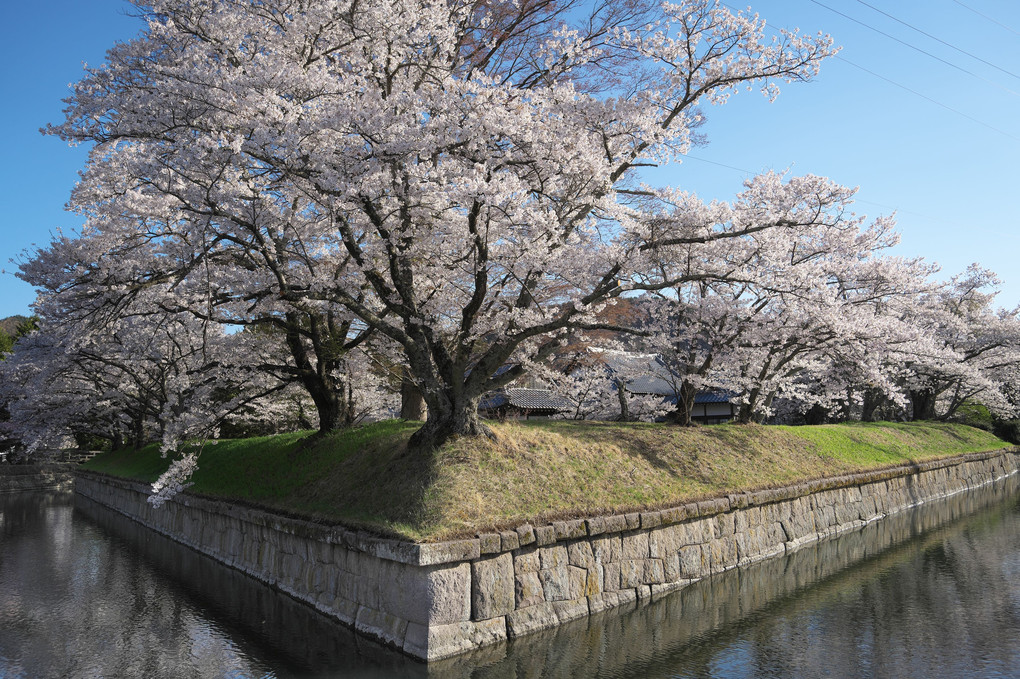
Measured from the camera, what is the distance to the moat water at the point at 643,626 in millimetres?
7496

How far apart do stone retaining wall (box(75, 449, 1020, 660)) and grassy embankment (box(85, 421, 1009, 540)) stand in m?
0.35

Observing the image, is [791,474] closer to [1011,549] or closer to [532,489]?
[1011,549]

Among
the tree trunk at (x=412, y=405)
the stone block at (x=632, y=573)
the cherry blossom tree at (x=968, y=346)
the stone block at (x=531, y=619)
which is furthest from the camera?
the cherry blossom tree at (x=968, y=346)

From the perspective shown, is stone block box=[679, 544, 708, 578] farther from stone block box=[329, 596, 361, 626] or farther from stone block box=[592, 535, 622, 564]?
stone block box=[329, 596, 361, 626]

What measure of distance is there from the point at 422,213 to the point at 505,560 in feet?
18.4

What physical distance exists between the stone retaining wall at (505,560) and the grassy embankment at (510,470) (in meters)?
0.35

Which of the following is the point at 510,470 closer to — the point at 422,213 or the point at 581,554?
the point at 581,554

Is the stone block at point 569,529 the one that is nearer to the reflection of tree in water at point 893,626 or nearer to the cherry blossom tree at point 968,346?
the reflection of tree in water at point 893,626

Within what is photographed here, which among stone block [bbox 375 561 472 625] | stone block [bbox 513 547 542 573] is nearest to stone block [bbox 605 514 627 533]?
stone block [bbox 513 547 542 573]

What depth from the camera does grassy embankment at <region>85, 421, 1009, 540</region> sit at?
30.5 ft

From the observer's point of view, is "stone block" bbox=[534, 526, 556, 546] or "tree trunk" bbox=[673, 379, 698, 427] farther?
"tree trunk" bbox=[673, 379, 698, 427]

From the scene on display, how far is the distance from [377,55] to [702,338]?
9.73 m

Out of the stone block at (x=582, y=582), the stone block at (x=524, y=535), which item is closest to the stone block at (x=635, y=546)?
the stone block at (x=582, y=582)

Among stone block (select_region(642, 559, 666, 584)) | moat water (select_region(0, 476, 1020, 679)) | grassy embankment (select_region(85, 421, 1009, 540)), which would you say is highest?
grassy embankment (select_region(85, 421, 1009, 540))
